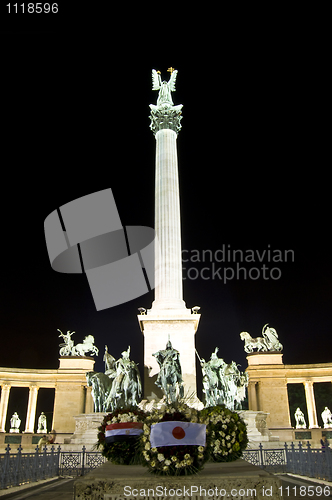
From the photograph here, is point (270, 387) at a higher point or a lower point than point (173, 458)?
higher

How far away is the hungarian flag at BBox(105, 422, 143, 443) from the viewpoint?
1001 centimetres

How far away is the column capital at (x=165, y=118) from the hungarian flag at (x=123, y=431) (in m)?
36.4

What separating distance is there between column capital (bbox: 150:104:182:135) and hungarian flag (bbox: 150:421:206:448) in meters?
38.4

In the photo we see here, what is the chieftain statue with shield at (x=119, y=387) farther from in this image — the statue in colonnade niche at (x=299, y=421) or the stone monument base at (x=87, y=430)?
the statue in colonnade niche at (x=299, y=421)

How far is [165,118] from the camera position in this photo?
42438 mm

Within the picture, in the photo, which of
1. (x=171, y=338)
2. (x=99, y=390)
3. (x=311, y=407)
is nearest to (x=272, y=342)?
(x=311, y=407)

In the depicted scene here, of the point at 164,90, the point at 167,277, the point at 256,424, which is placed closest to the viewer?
the point at 256,424

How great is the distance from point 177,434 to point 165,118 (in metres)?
39.2

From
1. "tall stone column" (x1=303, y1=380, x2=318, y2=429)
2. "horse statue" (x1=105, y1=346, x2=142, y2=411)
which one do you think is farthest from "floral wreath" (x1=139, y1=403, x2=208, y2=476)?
"tall stone column" (x1=303, y1=380, x2=318, y2=429)

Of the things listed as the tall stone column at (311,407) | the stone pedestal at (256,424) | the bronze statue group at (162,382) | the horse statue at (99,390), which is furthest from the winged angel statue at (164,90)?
the tall stone column at (311,407)

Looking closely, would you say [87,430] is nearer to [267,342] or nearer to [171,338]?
[171,338]

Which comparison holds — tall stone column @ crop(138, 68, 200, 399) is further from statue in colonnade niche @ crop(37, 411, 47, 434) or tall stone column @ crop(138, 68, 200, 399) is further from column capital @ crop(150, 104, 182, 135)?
statue in colonnade niche @ crop(37, 411, 47, 434)

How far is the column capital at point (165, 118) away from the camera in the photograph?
42.3m

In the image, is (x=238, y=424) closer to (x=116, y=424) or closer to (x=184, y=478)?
(x=116, y=424)
